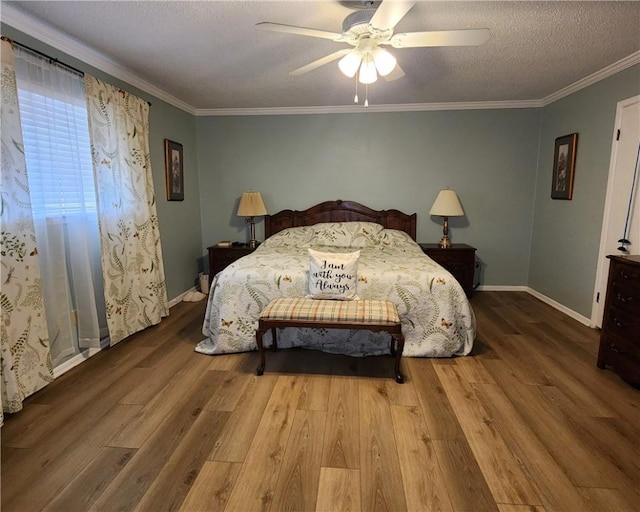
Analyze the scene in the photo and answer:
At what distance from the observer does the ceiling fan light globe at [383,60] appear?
2.10 meters

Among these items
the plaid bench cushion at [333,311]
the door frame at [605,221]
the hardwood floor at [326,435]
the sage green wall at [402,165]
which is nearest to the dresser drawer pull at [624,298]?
the hardwood floor at [326,435]

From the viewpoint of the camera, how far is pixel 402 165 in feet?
15.1

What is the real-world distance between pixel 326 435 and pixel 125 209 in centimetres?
244

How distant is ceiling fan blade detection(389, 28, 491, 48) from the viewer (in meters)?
1.85

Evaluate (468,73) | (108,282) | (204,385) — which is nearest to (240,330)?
(204,385)

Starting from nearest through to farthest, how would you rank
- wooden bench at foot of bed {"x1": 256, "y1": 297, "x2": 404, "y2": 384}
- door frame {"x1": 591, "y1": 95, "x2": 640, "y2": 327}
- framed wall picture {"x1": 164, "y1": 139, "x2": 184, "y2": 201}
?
1. wooden bench at foot of bed {"x1": 256, "y1": 297, "x2": 404, "y2": 384}
2. door frame {"x1": 591, "y1": 95, "x2": 640, "y2": 327}
3. framed wall picture {"x1": 164, "y1": 139, "x2": 184, "y2": 201}

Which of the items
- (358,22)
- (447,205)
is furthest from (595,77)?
(358,22)

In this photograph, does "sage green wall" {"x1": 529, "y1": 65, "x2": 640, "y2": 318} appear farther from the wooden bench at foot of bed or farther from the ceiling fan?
the wooden bench at foot of bed

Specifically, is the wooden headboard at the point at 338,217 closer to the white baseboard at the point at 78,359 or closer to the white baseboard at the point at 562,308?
the white baseboard at the point at 562,308

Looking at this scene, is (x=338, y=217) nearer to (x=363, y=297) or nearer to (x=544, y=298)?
(x=363, y=297)

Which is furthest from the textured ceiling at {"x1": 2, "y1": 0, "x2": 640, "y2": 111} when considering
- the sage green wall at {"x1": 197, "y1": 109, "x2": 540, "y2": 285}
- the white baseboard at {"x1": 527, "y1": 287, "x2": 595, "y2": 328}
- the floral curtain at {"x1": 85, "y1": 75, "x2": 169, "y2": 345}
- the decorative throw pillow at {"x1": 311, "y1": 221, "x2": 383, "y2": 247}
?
the white baseboard at {"x1": 527, "y1": 287, "x2": 595, "y2": 328}

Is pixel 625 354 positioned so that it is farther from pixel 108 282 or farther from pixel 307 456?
pixel 108 282

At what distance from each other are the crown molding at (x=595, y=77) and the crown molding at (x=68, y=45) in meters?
4.10

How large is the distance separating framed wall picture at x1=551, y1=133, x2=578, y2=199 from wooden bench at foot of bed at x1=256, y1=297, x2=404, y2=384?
259cm
